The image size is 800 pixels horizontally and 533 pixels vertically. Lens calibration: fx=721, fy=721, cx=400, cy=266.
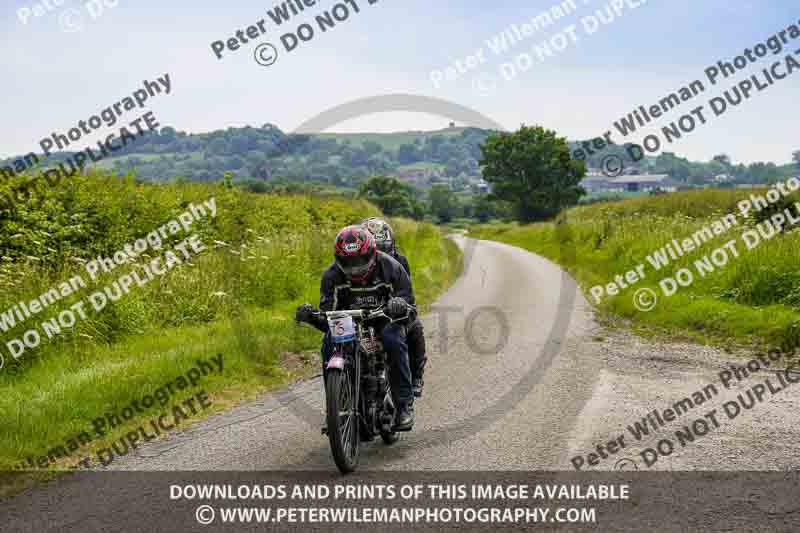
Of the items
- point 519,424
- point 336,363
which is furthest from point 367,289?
point 519,424

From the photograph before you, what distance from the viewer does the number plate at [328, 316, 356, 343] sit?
600 cm

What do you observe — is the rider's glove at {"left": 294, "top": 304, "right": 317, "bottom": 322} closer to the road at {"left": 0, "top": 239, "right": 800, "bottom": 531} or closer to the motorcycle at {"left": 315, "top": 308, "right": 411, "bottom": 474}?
the motorcycle at {"left": 315, "top": 308, "right": 411, "bottom": 474}

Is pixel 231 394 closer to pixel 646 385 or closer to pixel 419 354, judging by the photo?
pixel 419 354

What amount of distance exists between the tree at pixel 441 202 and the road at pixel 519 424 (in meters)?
33.7

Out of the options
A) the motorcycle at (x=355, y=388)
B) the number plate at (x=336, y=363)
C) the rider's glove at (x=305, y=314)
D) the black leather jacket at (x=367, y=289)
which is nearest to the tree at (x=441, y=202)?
the black leather jacket at (x=367, y=289)

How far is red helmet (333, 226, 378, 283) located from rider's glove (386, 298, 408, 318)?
40 cm

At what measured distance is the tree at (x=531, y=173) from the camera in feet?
268

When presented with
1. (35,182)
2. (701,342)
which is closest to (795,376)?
(701,342)

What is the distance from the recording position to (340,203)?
33.3 metres

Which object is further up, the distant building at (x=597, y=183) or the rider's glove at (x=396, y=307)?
the rider's glove at (x=396, y=307)

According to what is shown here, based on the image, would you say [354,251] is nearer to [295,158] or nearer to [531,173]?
[295,158]

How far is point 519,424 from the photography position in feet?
24.1

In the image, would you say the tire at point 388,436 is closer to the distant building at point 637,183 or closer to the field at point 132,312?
the field at point 132,312

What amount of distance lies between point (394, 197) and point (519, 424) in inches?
1537
